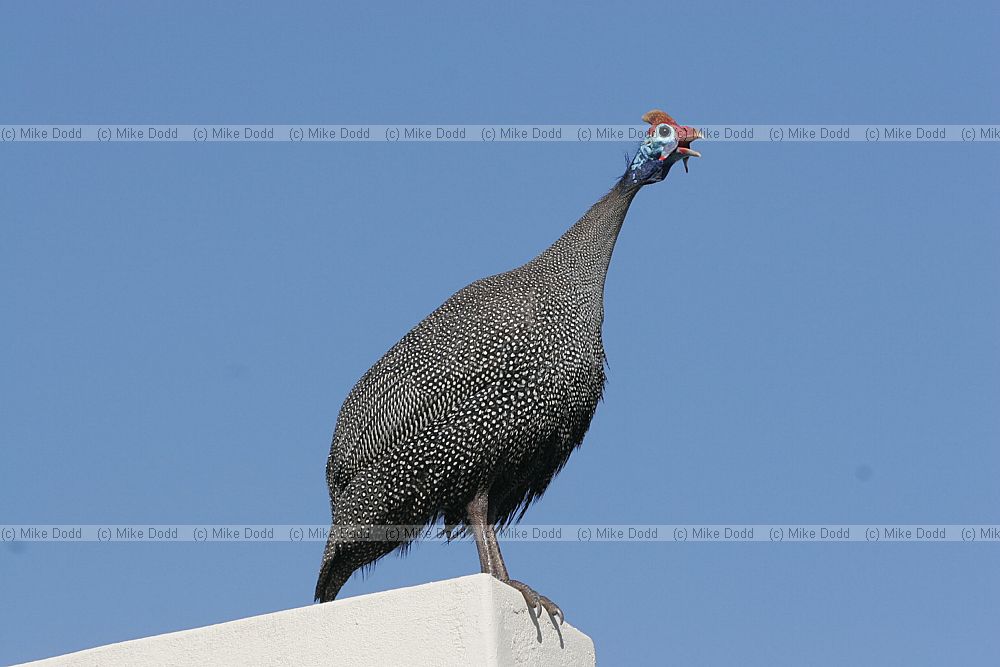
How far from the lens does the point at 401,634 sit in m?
6.79

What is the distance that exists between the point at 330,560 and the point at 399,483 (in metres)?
0.70

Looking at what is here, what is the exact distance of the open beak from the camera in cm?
883

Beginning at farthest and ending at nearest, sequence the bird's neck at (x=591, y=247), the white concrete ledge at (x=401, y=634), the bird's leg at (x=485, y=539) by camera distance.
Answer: the bird's neck at (x=591, y=247)
the bird's leg at (x=485, y=539)
the white concrete ledge at (x=401, y=634)

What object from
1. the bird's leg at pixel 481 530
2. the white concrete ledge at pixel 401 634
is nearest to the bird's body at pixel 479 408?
the bird's leg at pixel 481 530

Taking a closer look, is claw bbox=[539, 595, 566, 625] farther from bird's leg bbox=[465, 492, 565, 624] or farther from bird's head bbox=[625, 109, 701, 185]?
bird's head bbox=[625, 109, 701, 185]

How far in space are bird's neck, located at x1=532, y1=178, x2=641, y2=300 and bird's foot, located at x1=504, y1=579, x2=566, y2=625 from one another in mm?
1944

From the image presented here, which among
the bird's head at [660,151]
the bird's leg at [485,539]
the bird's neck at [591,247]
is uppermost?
the bird's head at [660,151]

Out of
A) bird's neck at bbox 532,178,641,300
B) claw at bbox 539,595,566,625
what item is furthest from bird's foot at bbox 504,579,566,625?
bird's neck at bbox 532,178,641,300

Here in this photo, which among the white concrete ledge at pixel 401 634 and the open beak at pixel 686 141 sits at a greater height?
the open beak at pixel 686 141

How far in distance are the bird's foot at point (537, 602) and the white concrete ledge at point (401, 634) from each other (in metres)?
0.04

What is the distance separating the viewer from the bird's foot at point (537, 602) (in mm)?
7102

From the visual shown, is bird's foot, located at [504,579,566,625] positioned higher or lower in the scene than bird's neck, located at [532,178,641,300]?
lower

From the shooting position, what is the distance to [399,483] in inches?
320

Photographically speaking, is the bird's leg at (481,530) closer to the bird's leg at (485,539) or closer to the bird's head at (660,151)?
the bird's leg at (485,539)
